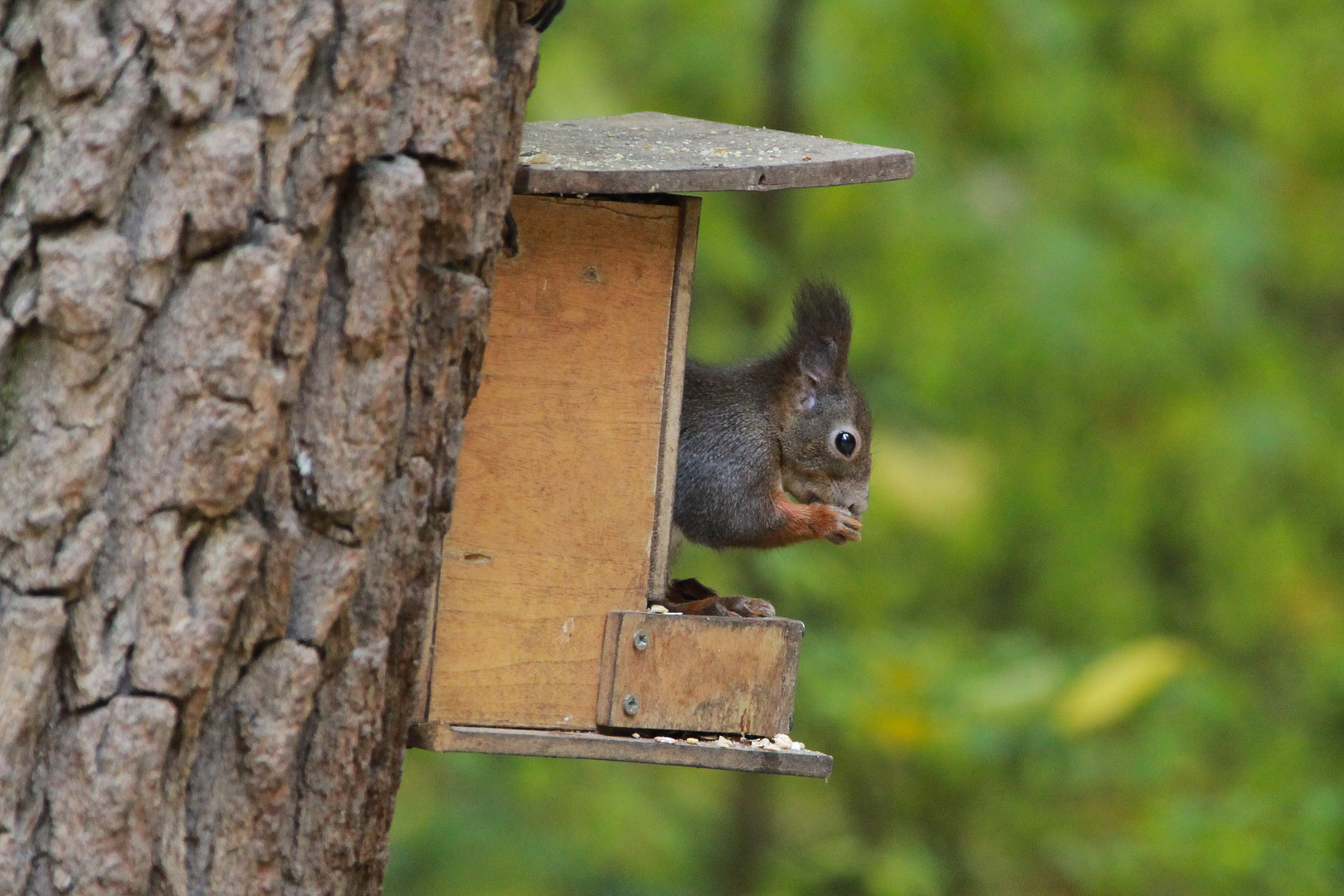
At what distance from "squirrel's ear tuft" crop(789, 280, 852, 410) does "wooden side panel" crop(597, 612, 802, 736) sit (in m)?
0.75

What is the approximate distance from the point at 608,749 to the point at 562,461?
1.47 ft

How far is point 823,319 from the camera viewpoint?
3062mm

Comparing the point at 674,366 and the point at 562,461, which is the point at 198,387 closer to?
the point at 562,461

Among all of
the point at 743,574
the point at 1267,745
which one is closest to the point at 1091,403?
the point at 1267,745

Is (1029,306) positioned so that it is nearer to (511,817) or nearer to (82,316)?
(511,817)

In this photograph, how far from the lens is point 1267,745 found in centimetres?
618

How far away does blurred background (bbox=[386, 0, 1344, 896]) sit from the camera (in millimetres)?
4938

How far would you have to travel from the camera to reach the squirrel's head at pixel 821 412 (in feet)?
10.1

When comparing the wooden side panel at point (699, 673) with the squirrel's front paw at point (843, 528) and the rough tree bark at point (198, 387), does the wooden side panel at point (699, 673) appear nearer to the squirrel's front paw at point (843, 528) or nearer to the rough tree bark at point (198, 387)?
the squirrel's front paw at point (843, 528)

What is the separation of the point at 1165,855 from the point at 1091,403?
6.99ft

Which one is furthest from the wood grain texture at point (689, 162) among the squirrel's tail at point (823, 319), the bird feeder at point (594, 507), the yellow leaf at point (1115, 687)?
the yellow leaf at point (1115, 687)

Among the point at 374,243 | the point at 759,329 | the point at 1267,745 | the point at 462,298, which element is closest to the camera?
the point at 374,243

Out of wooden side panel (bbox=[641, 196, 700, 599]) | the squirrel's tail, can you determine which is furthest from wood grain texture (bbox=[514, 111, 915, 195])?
the squirrel's tail

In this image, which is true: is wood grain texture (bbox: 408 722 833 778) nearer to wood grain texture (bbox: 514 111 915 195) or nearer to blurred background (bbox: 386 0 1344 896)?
wood grain texture (bbox: 514 111 915 195)
